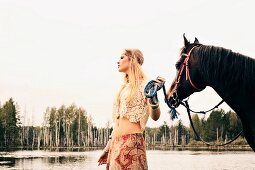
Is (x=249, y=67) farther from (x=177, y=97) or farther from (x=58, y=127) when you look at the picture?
(x=58, y=127)

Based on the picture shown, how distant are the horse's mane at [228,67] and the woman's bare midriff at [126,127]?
0.95 m

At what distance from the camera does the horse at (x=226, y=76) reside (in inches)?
177

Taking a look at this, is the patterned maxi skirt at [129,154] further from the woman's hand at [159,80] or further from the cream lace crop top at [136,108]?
the woman's hand at [159,80]

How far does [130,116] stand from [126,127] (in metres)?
0.13

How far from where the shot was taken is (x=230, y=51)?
15.2 feet

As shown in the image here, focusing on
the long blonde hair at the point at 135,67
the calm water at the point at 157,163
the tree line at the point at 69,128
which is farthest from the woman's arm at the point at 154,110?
the tree line at the point at 69,128

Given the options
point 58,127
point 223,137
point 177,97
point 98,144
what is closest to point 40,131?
point 58,127

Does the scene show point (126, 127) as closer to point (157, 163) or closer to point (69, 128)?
point (157, 163)

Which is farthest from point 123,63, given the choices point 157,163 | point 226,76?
point 157,163

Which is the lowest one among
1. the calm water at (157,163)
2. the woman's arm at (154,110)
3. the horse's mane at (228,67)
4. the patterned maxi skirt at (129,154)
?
the calm water at (157,163)

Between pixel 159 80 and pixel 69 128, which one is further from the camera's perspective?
pixel 69 128

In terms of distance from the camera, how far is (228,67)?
4547 mm

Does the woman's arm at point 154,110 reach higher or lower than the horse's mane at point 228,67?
lower

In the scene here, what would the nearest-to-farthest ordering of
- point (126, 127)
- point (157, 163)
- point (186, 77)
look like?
point (126, 127)
point (186, 77)
point (157, 163)
